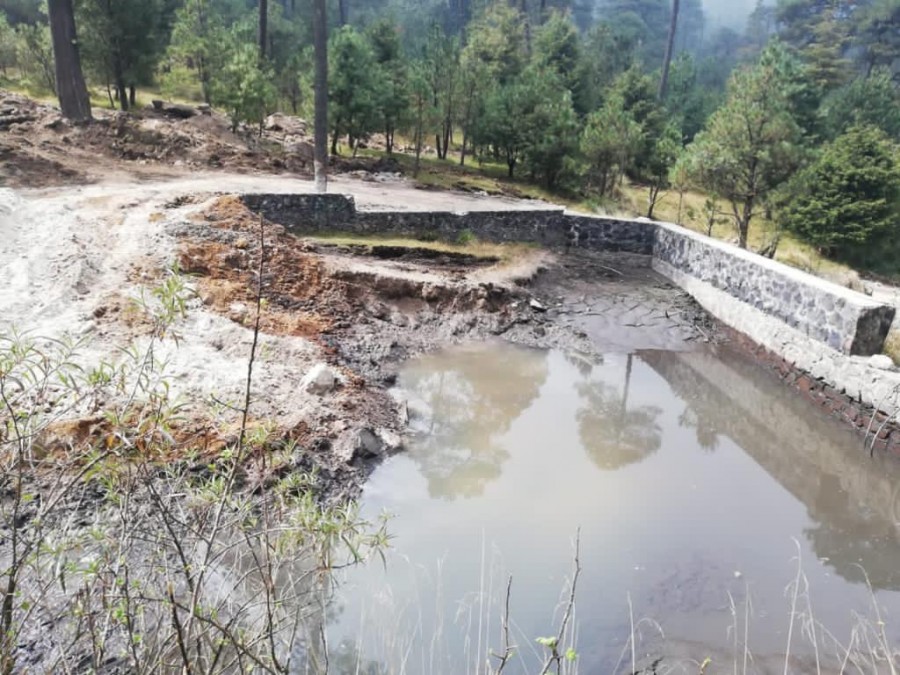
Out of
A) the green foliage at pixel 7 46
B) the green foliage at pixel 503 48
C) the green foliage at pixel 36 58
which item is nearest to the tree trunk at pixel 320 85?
the green foliage at pixel 36 58

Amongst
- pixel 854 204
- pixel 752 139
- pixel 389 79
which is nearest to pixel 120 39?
pixel 389 79

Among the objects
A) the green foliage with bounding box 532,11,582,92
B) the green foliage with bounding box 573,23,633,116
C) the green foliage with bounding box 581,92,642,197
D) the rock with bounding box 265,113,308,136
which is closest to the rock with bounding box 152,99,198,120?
the rock with bounding box 265,113,308,136

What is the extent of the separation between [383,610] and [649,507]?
134 inches

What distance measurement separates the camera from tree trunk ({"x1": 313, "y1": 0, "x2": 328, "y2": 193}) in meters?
15.3

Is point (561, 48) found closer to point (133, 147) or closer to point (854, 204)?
point (854, 204)

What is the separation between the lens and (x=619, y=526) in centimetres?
652

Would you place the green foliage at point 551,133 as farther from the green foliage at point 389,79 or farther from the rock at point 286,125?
the rock at point 286,125

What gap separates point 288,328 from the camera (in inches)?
383

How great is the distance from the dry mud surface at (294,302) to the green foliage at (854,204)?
909 cm

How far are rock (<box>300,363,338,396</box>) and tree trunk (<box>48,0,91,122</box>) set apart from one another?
15918mm

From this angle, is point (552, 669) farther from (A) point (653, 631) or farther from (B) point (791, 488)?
(B) point (791, 488)

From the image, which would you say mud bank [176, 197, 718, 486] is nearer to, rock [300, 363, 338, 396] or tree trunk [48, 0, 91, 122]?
rock [300, 363, 338, 396]

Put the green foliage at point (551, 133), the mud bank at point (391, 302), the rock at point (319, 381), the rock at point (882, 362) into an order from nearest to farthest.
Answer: the rock at point (319, 381) → the rock at point (882, 362) → the mud bank at point (391, 302) → the green foliage at point (551, 133)

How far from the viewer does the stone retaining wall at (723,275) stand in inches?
358
